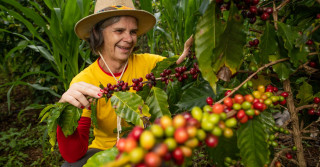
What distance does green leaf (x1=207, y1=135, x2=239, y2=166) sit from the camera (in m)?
0.74

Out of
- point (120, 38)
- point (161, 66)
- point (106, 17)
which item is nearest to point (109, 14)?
point (106, 17)

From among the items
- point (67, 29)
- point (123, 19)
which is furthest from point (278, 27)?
point (67, 29)

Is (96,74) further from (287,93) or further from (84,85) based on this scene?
(287,93)

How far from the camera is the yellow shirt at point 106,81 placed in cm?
175

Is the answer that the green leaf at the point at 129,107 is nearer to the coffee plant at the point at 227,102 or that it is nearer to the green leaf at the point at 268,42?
the coffee plant at the point at 227,102

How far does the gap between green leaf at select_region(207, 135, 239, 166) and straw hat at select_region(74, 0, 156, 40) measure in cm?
134

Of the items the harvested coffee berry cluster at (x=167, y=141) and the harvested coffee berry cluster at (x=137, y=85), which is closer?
the harvested coffee berry cluster at (x=167, y=141)

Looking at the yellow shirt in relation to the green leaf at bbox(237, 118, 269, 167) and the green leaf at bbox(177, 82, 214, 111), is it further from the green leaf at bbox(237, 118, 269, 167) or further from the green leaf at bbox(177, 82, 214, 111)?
the green leaf at bbox(237, 118, 269, 167)

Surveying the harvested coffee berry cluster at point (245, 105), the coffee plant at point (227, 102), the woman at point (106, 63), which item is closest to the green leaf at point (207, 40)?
the coffee plant at point (227, 102)

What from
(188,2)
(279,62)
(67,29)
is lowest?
(279,62)

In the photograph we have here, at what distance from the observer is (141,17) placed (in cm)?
197

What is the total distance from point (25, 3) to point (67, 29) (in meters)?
2.49

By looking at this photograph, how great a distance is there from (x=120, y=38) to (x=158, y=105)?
42.8 inches

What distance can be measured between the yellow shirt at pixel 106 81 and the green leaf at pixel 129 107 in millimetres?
902
